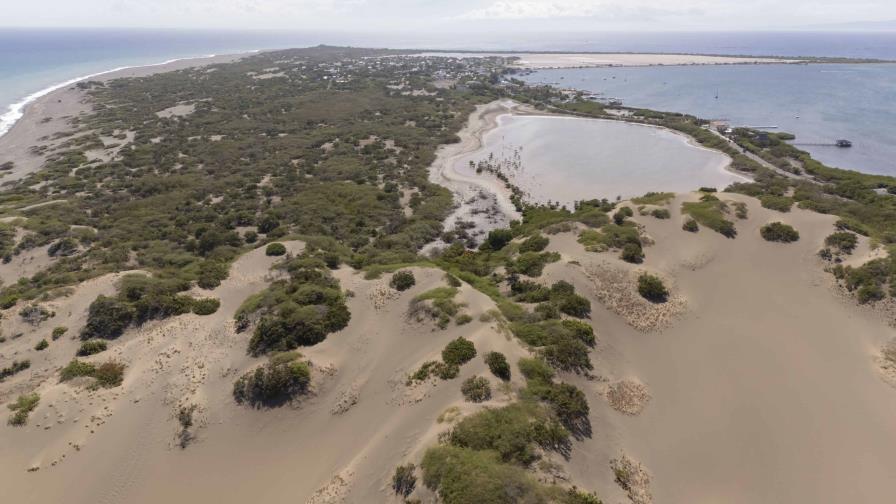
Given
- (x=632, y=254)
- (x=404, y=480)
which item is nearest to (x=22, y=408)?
(x=404, y=480)

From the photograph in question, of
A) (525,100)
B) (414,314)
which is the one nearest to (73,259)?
(414,314)

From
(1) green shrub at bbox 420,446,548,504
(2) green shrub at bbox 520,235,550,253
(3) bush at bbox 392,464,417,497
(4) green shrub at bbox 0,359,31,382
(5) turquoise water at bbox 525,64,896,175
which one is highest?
(5) turquoise water at bbox 525,64,896,175

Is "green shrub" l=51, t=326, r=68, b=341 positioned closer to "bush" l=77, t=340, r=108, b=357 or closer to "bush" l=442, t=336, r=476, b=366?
"bush" l=77, t=340, r=108, b=357

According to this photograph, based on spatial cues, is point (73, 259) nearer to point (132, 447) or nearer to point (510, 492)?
point (132, 447)

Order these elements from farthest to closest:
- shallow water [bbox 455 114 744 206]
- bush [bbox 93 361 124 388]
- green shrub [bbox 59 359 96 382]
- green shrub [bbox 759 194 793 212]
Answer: shallow water [bbox 455 114 744 206] → green shrub [bbox 759 194 793 212] → green shrub [bbox 59 359 96 382] → bush [bbox 93 361 124 388]

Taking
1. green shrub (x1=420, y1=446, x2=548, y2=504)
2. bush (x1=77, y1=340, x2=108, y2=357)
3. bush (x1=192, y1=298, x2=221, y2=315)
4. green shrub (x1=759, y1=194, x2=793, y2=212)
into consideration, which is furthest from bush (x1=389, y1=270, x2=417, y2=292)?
green shrub (x1=759, y1=194, x2=793, y2=212)

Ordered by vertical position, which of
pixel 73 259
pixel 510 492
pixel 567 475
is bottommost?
pixel 73 259
